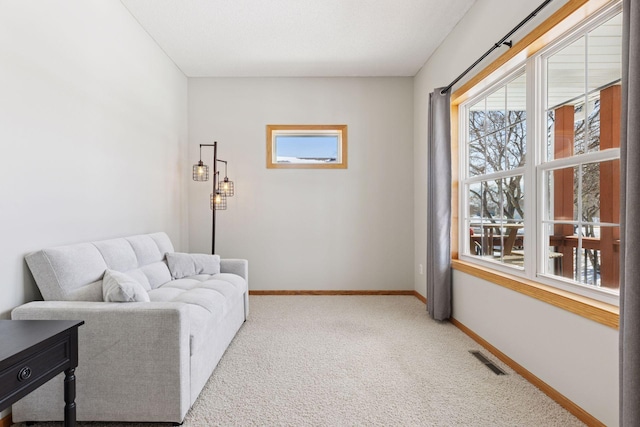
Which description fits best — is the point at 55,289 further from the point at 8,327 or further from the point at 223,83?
the point at 223,83

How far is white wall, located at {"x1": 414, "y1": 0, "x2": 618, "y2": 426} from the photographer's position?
1735 mm

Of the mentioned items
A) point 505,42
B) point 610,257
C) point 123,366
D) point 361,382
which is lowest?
point 361,382

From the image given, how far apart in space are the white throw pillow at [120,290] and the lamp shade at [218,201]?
211cm

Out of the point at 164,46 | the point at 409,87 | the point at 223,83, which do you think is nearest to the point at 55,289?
the point at 164,46

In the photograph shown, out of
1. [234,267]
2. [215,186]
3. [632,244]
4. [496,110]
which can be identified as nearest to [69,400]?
[234,267]

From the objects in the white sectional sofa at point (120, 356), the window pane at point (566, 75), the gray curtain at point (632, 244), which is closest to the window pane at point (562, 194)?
the window pane at point (566, 75)

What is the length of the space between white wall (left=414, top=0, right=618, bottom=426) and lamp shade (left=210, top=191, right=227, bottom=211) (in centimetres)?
277

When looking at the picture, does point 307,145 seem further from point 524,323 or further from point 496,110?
point 524,323

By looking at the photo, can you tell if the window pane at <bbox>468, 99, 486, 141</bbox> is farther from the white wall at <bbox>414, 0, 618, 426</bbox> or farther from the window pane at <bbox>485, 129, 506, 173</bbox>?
the white wall at <bbox>414, 0, 618, 426</bbox>

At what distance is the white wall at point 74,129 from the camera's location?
1871 mm

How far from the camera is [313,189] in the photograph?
182 inches

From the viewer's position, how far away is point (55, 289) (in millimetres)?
1985

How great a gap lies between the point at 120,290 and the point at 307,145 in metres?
3.19

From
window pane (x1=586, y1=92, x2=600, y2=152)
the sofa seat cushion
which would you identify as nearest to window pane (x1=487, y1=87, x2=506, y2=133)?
window pane (x1=586, y1=92, x2=600, y2=152)
